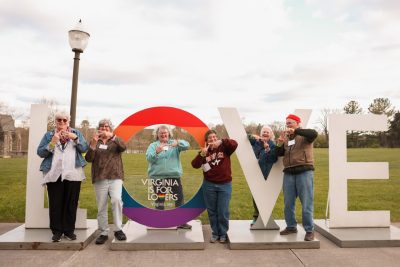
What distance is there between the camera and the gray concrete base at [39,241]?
4684 mm

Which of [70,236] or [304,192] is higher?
[304,192]

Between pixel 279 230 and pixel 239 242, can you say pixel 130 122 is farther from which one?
pixel 279 230

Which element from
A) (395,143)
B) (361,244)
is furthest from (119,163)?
(395,143)

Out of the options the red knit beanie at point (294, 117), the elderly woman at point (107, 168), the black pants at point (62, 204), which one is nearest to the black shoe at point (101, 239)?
the elderly woman at point (107, 168)

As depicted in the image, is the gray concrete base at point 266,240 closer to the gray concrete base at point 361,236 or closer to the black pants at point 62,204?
the gray concrete base at point 361,236

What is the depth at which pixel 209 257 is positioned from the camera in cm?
441

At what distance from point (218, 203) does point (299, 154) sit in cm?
132

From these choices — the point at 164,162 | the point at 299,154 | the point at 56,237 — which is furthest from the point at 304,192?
the point at 56,237

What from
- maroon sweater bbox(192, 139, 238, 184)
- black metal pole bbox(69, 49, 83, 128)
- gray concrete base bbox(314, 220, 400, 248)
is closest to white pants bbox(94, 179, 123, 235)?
maroon sweater bbox(192, 139, 238, 184)

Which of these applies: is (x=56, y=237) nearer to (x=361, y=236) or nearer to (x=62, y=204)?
(x=62, y=204)

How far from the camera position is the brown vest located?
16.2 ft

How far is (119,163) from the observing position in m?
4.98

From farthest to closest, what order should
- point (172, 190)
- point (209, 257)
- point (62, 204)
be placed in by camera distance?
point (172, 190)
point (62, 204)
point (209, 257)

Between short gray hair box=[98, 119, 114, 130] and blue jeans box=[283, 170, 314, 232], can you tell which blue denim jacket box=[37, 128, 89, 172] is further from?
blue jeans box=[283, 170, 314, 232]
